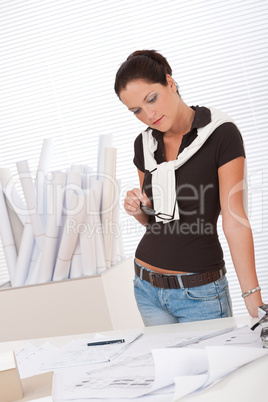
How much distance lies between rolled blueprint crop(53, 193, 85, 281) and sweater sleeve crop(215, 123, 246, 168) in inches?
41.7

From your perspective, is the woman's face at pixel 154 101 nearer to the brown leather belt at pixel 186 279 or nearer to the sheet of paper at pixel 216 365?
the brown leather belt at pixel 186 279

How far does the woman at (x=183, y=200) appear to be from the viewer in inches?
62.7

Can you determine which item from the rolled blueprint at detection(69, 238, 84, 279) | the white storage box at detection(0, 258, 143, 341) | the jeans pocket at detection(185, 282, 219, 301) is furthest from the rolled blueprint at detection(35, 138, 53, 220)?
the jeans pocket at detection(185, 282, 219, 301)

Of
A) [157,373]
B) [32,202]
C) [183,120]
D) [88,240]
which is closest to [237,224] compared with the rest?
[183,120]

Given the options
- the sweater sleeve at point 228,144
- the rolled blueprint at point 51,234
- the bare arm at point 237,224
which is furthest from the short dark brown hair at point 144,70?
the rolled blueprint at point 51,234

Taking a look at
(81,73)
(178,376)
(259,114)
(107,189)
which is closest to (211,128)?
(178,376)

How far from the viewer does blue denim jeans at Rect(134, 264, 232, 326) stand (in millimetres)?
1620

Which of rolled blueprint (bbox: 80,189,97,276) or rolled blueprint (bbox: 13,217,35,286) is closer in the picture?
rolled blueprint (bbox: 80,189,97,276)

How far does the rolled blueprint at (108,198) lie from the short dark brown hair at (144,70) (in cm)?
91

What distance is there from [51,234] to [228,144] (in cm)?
126

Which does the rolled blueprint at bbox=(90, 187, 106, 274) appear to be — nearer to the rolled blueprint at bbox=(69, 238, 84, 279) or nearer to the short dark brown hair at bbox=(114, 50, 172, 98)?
the rolled blueprint at bbox=(69, 238, 84, 279)

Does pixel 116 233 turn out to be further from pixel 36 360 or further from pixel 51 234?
pixel 36 360

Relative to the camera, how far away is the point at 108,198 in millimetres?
2629

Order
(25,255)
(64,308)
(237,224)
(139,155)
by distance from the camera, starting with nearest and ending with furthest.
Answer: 1. (237,224)
2. (139,155)
3. (64,308)
4. (25,255)
